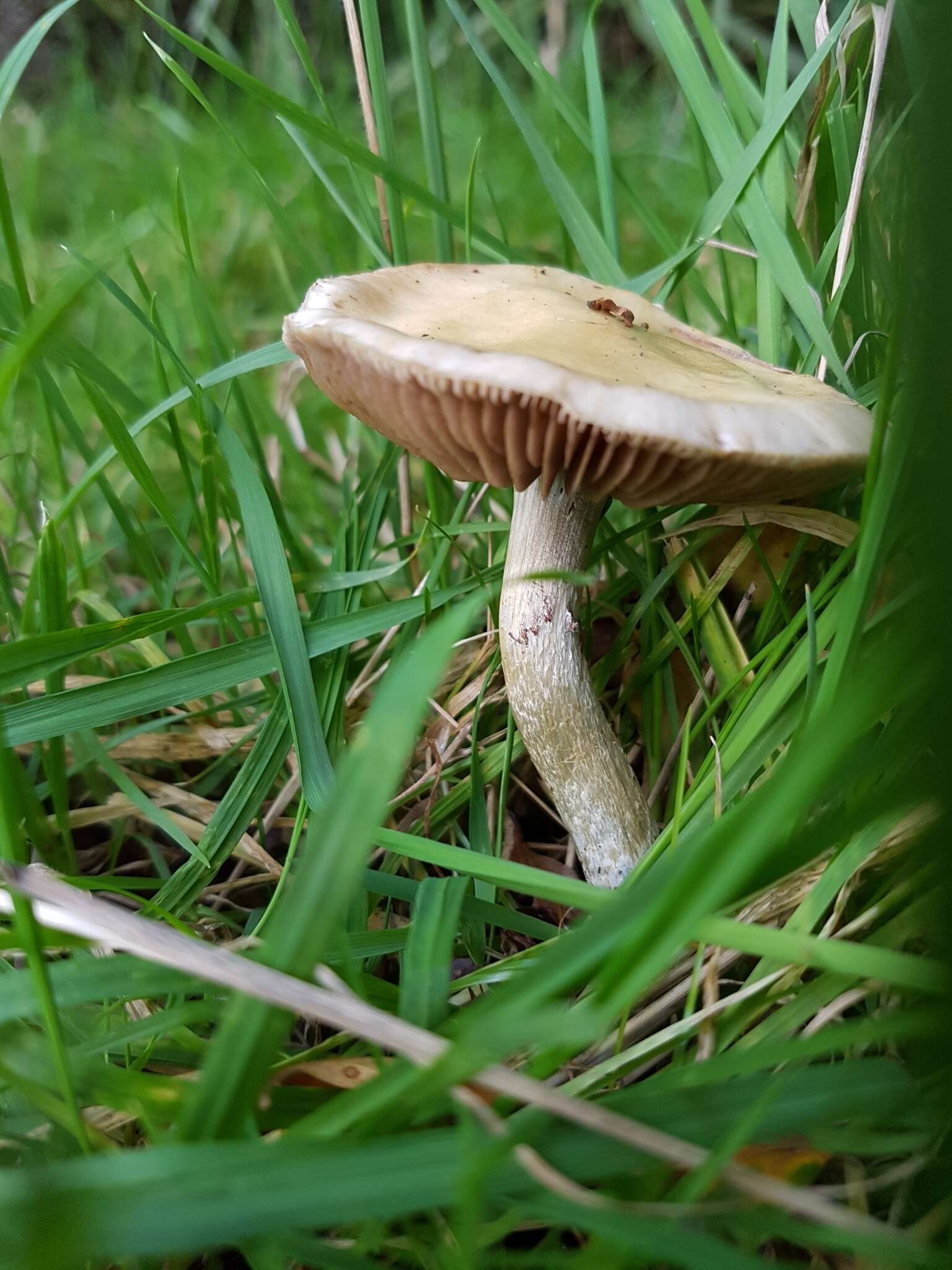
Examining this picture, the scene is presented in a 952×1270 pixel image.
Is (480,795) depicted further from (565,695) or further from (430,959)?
(430,959)

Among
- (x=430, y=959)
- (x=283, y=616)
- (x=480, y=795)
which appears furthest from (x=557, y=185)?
(x=430, y=959)

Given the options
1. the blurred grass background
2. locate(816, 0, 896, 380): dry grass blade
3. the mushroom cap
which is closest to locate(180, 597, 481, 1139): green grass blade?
the blurred grass background

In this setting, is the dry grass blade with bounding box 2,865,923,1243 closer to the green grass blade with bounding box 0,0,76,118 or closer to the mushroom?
the mushroom

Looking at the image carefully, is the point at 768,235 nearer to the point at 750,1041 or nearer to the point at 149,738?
the point at 750,1041

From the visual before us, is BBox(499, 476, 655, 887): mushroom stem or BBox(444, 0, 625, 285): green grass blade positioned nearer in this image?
BBox(499, 476, 655, 887): mushroom stem

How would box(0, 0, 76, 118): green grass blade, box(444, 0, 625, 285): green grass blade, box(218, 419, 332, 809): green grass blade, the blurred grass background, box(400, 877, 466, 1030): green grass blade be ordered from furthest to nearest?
box(444, 0, 625, 285): green grass blade, box(0, 0, 76, 118): green grass blade, box(218, 419, 332, 809): green grass blade, box(400, 877, 466, 1030): green grass blade, the blurred grass background

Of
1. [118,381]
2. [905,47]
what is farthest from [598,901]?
[905,47]
